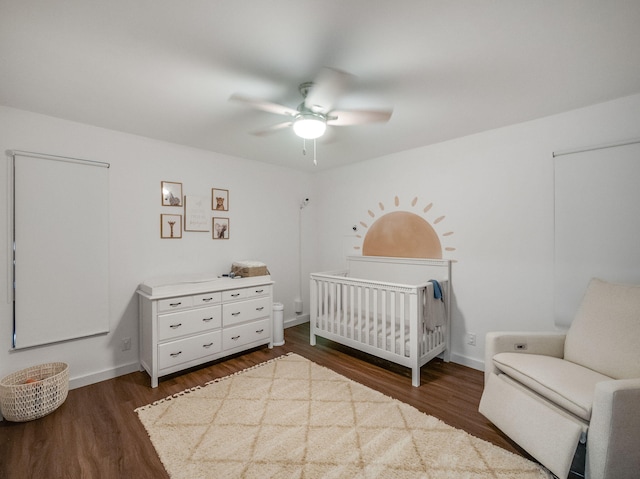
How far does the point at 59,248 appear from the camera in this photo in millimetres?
2488

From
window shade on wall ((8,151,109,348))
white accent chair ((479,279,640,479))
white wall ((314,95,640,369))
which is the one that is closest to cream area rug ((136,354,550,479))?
white accent chair ((479,279,640,479))

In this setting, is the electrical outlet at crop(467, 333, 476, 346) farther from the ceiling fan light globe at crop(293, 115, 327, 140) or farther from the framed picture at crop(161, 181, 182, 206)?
the framed picture at crop(161, 181, 182, 206)

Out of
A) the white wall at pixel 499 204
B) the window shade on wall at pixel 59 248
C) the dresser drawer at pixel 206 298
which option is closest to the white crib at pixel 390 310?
the white wall at pixel 499 204

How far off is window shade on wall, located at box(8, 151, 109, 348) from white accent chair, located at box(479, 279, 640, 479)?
132 inches

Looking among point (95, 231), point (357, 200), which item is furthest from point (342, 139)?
point (95, 231)

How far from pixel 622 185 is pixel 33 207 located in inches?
182

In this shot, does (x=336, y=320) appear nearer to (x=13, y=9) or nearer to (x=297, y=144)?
Answer: (x=297, y=144)

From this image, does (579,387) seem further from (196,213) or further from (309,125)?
(196,213)

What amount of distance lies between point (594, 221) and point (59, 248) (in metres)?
4.41

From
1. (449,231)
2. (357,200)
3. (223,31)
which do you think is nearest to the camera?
(223,31)

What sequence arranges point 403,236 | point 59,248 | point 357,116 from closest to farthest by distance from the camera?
point 357,116
point 59,248
point 403,236

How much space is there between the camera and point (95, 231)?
267cm

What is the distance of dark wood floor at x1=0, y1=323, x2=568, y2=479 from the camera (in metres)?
1.68

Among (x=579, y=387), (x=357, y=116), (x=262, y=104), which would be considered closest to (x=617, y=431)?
(x=579, y=387)
